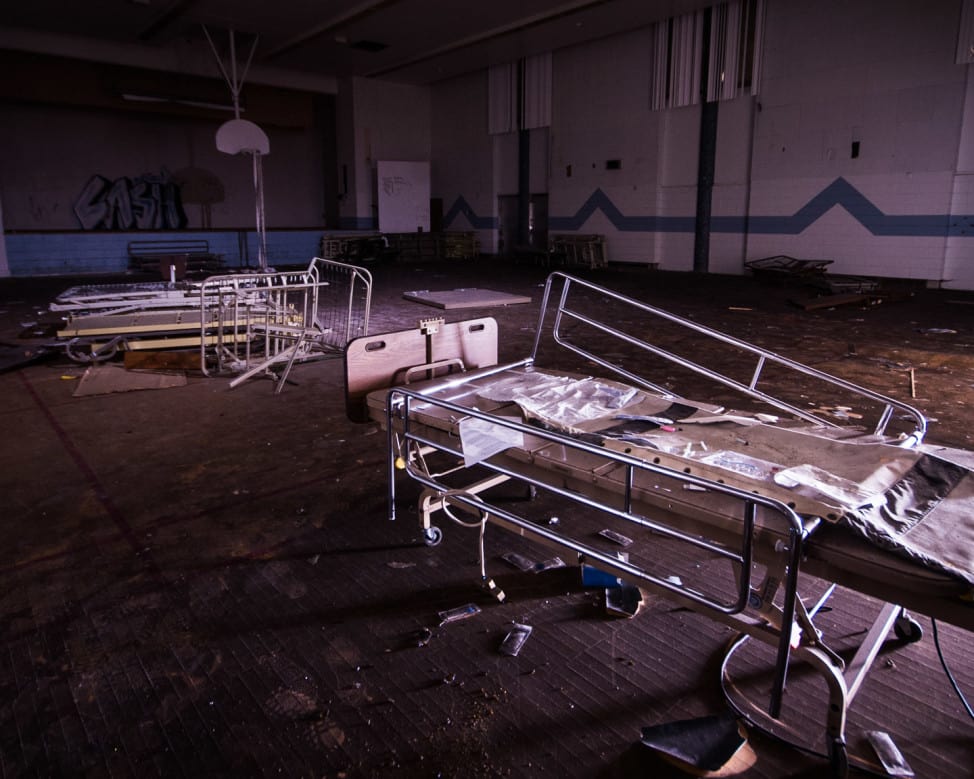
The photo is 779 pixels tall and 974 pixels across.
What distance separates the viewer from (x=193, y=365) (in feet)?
19.4

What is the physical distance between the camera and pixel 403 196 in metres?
18.7

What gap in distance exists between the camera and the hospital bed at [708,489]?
155 cm

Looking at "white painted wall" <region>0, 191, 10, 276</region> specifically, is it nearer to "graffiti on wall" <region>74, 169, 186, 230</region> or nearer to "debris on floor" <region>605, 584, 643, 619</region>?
"graffiti on wall" <region>74, 169, 186, 230</region>

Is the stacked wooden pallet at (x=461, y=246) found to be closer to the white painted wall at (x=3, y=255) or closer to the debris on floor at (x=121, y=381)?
the white painted wall at (x=3, y=255)

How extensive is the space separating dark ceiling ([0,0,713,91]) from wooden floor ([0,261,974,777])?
38.4ft

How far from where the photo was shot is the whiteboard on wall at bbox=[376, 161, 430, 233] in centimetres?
1830

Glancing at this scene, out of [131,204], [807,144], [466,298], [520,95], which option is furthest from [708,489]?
[131,204]

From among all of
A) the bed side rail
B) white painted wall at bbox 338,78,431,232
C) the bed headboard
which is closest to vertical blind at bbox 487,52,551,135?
white painted wall at bbox 338,78,431,232

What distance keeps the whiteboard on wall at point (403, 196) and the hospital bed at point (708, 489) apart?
15824 mm

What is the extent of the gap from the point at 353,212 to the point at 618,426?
17.5m

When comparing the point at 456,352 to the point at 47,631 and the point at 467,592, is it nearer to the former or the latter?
the point at 467,592

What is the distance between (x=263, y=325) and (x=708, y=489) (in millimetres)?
5441

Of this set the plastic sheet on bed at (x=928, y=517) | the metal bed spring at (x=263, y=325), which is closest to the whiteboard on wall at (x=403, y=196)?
the metal bed spring at (x=263, y=325)

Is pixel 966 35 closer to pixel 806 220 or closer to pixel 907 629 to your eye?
pixel 806 220
